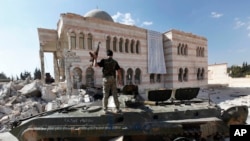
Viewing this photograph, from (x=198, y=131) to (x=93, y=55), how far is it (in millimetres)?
3125

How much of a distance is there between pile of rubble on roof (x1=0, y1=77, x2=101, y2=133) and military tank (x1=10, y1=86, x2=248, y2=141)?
4807 mm

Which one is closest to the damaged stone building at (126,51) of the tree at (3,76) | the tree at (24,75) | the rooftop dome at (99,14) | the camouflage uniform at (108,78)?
the rooftop dome at (99,14)

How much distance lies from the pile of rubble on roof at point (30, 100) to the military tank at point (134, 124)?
15.8 ft

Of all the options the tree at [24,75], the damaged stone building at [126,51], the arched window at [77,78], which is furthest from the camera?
the tree at [24,75]

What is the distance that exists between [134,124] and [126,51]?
16.1m

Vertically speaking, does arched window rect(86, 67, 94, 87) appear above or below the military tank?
above

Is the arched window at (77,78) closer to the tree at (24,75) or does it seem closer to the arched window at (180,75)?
the arched window at (180,75)

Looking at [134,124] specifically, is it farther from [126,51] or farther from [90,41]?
[126,51]

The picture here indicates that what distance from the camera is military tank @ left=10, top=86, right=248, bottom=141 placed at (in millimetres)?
4238

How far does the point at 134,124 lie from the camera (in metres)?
4.30

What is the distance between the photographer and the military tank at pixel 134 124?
4238 millimetres

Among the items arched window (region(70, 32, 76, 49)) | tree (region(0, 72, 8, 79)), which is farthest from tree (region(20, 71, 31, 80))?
arched window (region(70, 32, 76, 49))

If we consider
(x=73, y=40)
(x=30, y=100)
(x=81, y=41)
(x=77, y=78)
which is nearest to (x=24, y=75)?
(x=81, y=41)

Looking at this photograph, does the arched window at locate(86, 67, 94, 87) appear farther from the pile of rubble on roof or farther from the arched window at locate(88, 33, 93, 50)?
the pile of rubble on roof
